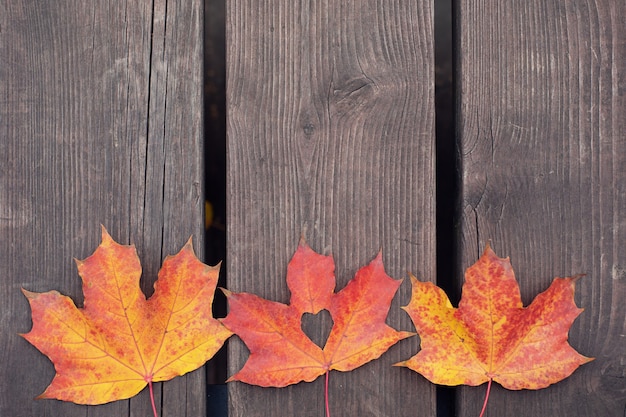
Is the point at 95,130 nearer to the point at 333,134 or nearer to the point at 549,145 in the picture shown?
the point at 333,134

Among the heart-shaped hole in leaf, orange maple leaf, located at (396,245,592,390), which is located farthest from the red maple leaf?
the heart-shaped hole in leaf

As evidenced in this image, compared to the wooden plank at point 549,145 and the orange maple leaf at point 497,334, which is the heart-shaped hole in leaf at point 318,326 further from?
the wooden plank at point 549,145

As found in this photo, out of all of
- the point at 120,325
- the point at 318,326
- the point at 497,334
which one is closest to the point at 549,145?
the point at 497,334

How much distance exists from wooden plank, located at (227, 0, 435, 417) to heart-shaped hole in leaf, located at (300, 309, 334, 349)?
98mm

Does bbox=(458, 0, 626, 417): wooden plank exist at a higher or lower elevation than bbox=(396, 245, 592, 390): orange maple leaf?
higher

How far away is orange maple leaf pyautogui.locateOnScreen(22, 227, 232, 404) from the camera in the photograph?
117 cm

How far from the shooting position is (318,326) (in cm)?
122

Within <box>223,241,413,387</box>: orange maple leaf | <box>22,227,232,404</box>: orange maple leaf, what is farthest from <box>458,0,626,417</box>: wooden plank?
<box>22,227,232,404</box>: orange maple leaf

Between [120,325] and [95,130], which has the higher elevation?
[95,130]

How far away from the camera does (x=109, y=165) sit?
4.13 feet

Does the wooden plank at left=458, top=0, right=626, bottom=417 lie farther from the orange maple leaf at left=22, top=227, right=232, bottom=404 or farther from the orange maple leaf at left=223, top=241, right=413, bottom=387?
the orange maple leaf at left=22, top=227, right=232, bottom=404

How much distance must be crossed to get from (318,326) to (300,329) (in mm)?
49

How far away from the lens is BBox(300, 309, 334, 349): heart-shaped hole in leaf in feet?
4.00

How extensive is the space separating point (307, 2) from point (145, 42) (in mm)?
357
